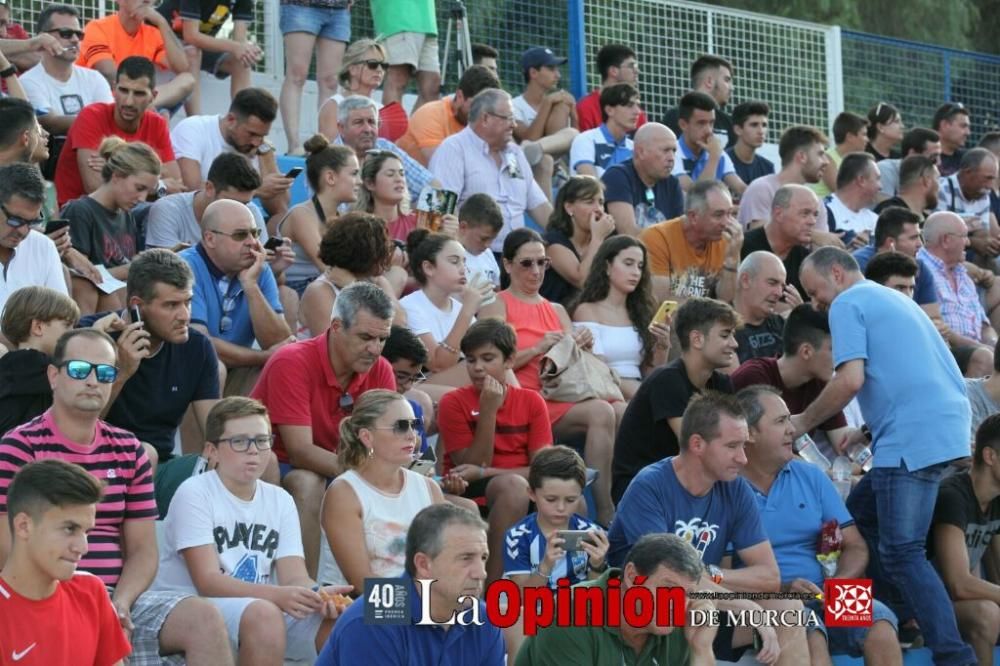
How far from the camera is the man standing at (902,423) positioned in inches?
290

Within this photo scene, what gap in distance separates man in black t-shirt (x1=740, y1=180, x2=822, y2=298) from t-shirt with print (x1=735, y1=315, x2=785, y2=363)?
3.12 feet

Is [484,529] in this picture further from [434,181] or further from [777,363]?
[434,181]

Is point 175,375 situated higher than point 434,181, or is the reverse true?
point 434,181

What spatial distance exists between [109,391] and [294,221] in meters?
3.21

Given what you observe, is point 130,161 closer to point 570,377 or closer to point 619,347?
point 570,377

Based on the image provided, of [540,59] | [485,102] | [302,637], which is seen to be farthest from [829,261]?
[540,59]

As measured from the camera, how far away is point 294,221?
9.23 m

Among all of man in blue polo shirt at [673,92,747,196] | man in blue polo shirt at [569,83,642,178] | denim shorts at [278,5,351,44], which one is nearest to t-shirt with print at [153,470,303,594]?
denim shorts at [278,5,351,44]

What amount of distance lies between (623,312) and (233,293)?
7.77ft

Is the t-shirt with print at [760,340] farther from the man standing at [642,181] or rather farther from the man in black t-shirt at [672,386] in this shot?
the man standing at [642,181]

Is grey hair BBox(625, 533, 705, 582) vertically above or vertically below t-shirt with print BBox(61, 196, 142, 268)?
below

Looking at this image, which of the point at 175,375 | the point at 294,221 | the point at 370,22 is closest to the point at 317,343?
the point at 175,375

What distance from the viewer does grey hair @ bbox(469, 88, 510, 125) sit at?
1105 centimetres

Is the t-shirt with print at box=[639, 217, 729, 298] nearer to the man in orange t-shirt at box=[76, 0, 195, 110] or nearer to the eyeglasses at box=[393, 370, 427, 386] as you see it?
the eyeglasses at box=[393, 370, 427, 386]
